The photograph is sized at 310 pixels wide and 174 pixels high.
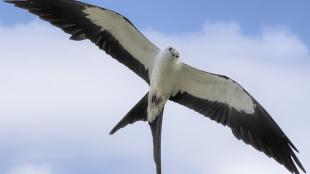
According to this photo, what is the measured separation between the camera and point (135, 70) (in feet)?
52.9

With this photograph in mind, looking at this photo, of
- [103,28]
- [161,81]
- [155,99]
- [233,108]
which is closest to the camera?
[161,81]

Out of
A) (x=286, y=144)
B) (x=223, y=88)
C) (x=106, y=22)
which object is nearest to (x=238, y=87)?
(x=223, y=88)

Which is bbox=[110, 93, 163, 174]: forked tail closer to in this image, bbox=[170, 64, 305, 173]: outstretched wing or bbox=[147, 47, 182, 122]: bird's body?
bbox=[147, 47, 182, 122]: bird's body

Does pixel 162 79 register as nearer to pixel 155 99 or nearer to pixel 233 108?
pixel 155 99

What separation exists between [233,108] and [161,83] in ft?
5.58

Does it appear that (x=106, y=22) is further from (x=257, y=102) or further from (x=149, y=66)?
(x=257, y=102)

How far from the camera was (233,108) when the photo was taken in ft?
53.9

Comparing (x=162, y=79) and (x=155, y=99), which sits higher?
(x=162, y=79)

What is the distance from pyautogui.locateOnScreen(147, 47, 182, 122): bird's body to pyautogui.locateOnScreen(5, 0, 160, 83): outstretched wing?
1.28ft

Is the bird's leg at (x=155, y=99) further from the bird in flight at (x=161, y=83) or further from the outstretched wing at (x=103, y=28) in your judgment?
the outstretched wing at (x=103, y=28)

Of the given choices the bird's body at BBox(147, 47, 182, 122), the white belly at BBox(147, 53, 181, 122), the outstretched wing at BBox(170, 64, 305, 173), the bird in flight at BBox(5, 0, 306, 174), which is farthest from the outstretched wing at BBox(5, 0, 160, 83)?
the outstretched wing at BBox(170, 64, 305, 173)

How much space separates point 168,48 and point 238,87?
1668mm

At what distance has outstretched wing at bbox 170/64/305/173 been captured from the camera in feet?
52.9

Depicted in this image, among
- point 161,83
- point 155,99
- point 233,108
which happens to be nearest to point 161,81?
point 161,83
